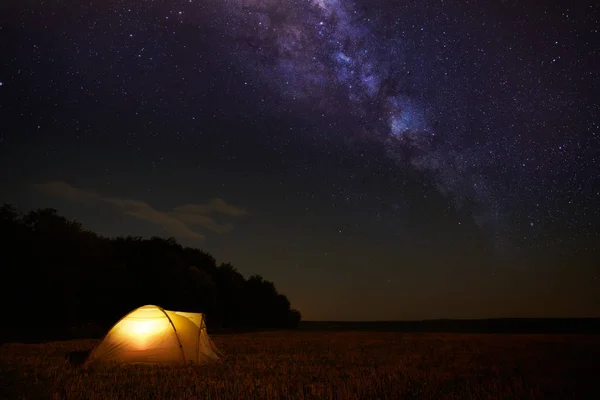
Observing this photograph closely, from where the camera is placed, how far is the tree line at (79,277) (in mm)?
34438

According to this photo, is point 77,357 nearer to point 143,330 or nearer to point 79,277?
point 143,330

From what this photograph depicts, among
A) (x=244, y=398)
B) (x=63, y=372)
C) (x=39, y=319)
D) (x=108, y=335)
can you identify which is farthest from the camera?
(x=39, y=319)

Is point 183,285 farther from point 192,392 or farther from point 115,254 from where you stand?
point 192,392

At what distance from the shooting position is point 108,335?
15.2 metres

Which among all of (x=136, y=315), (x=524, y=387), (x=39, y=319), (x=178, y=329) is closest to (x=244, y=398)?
(x=524, y=387)

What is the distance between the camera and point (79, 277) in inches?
1500

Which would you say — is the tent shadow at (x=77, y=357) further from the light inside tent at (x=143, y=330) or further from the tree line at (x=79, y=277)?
the tree line at (x=79, y=277)

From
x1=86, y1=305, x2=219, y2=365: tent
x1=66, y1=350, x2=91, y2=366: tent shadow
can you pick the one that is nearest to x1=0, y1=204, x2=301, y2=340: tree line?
x1=66, y1=350, x2=91, y2=366: tent shadow

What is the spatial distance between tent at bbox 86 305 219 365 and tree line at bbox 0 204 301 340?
77.2 feet

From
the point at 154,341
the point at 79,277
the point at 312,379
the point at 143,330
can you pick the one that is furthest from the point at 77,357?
the point at 79,277

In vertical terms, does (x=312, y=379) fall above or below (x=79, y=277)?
below

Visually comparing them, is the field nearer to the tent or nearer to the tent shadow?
the tent shadow

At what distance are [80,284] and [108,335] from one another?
27080 mm

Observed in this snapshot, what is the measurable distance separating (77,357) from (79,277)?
80.2ft
